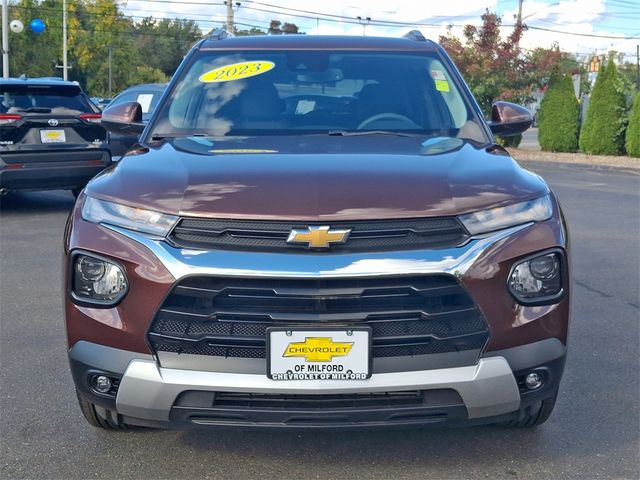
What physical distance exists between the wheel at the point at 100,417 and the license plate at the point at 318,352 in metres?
0.93

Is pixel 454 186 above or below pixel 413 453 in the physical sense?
above

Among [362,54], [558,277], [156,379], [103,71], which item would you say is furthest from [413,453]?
[103,71]

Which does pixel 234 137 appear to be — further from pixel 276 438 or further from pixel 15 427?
pixel 15 427

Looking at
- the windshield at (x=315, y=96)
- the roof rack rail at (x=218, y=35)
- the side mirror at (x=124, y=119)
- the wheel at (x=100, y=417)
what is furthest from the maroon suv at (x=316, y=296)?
the roof rack rail at (x=218, y=35)

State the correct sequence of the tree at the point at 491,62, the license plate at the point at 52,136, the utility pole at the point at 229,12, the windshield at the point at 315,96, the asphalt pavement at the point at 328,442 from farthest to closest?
the utility pole at the point at 229,12 < the tree at the point at 491,62 < the license plate at the point at 52,136 < the windshield at the point at 315,96 < the asphalt pavement at the point at 328,442

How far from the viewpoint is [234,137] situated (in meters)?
4.01

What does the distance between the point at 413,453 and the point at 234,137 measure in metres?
1.67

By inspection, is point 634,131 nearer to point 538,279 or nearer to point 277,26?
point 538,279

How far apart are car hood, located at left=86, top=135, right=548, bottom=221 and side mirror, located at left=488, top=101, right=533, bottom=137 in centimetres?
114

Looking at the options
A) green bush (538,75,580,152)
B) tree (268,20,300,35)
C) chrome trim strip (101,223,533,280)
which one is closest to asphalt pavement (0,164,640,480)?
chrome trim strip (101,223,533,280)

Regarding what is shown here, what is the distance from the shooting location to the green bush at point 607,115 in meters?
24.1

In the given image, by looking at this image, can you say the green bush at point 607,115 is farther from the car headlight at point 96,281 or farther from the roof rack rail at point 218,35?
the car headlight at point 96,281

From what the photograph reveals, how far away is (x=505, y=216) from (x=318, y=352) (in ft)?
2.75

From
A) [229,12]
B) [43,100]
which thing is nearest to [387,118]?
[43,100]
